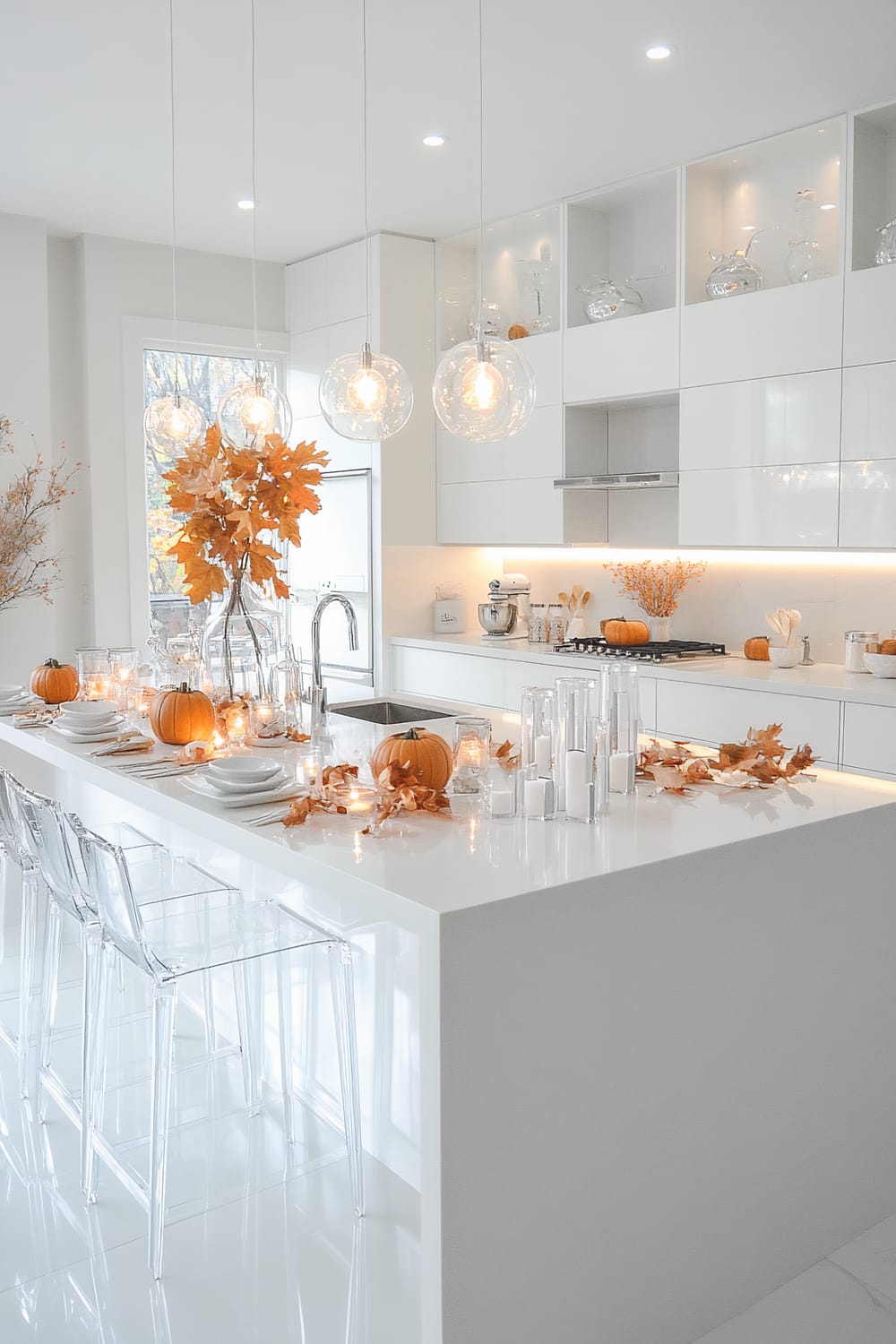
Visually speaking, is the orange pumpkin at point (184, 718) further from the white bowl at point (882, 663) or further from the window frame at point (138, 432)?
the window frame at point (138, 432)

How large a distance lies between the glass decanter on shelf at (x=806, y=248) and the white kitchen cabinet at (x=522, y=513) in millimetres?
1421

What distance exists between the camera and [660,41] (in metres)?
3.55

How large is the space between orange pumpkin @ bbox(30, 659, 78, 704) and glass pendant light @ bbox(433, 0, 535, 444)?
1.52m

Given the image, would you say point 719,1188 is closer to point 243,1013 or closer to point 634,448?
point 243,1013

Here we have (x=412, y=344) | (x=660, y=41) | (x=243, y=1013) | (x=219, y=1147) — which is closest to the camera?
(x=219, y=1147)

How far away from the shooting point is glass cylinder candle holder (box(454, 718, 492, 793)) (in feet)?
7.71

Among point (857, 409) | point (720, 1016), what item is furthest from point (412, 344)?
point (720, 1016)

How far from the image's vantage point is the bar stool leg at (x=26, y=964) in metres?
3.16

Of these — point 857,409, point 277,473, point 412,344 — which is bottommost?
point 277,473

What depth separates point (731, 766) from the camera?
2.58m

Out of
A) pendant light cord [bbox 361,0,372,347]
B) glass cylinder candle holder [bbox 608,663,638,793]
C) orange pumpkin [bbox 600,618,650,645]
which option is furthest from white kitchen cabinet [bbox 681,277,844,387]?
glass cylinder candle holder [bbox 608,663,638,793]

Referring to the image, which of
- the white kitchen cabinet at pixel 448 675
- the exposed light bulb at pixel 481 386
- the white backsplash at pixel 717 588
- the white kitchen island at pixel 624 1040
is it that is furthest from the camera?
the white kitchen cabinet at pixel 448 675

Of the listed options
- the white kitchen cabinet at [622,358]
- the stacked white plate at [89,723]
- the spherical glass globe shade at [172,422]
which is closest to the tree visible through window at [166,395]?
the white kitchen cabinet at [622,358]

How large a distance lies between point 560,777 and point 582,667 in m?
2.74
